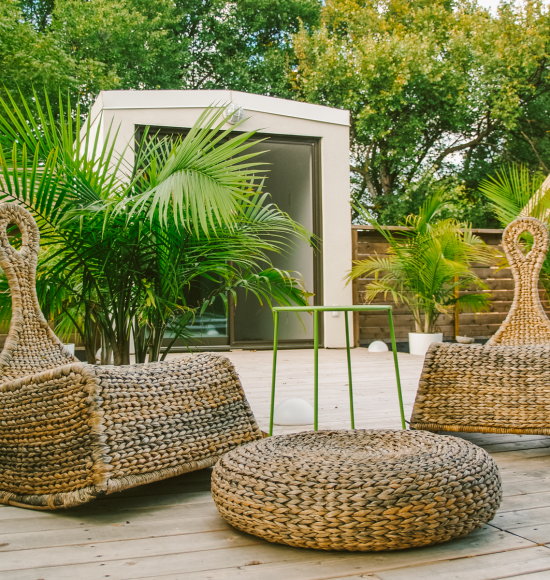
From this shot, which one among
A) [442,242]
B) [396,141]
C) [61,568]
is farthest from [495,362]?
[396,141]

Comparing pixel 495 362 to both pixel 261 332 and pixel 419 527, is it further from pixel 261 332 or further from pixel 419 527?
pixel 261 332

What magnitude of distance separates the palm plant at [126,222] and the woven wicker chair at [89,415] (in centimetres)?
20

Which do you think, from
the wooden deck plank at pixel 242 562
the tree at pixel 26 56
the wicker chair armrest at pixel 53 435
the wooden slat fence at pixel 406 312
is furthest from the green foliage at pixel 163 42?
the wooden deck plank at pixel 242 562

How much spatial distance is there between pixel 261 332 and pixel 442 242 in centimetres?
277

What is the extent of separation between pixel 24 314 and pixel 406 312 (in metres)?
5.76

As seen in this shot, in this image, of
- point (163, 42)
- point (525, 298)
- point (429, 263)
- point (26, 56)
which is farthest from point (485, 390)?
point (163, 42)

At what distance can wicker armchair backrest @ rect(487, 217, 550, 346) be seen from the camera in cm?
250

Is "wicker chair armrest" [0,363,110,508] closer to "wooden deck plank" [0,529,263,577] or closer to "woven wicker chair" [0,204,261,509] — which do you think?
"woven wicker chair" [0,204,261,509]

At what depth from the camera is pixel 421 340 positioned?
5957 mm

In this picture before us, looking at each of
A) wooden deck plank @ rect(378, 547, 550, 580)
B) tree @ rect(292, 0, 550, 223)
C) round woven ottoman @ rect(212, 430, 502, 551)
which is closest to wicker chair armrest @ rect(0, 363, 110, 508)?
round woven ottoman @ rect(212, 430, 502, 551)

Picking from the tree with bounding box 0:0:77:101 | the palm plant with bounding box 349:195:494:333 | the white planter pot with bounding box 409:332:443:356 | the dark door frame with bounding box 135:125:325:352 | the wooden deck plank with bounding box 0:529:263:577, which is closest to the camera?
the wooden deck plank with bounding box 0:529:263:577

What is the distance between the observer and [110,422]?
1.46 meters

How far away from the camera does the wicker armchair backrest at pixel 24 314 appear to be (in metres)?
1.77

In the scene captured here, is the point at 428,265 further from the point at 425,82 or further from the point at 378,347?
the point at 425,82
